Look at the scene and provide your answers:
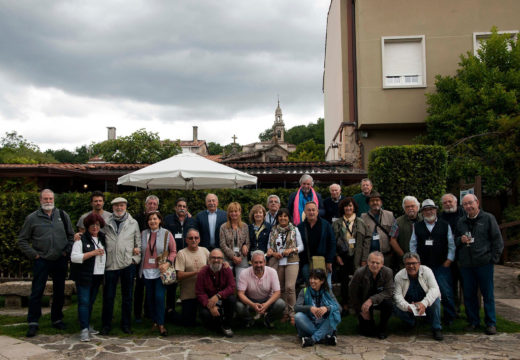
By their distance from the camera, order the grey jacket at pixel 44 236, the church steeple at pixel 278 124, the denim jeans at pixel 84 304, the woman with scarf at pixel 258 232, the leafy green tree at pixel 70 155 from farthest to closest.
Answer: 1. the church steeple at pixel 278 124
2. the leafy green tree at pixel 70 155
3. the woman with scarf at pixel 258 232
4. the grey jacket at pixel 44 236
5. the denim jeans at pixel 84 304

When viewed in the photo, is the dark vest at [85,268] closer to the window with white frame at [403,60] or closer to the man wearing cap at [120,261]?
the man wearing cap at [120,261]

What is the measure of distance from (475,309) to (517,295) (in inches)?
120

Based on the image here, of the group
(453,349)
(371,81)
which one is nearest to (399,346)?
(453,349)

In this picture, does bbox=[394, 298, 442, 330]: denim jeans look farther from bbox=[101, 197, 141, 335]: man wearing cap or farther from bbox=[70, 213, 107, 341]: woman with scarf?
bbox=[70, 213, 107, 341]: woman with scarf

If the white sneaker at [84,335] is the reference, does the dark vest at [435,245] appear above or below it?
above

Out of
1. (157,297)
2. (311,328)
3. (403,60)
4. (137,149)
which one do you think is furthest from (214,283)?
(137,149)

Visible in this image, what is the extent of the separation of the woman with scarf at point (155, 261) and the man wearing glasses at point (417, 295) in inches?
131

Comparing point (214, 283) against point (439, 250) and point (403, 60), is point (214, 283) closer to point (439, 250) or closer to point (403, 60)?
point (439, 250)

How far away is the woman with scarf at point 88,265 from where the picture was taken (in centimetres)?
554

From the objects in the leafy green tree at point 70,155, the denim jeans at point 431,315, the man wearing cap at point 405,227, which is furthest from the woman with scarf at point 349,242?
the leafy green tree at point 70,155

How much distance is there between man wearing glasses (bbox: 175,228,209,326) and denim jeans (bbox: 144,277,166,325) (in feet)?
1.10

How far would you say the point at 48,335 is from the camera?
575cm

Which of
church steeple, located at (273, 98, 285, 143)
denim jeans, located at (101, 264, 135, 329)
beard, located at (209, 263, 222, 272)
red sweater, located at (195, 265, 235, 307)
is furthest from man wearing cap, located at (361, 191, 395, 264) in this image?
church steeple, located at (273, 98, 285, 143)

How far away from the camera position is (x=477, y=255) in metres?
5.82
